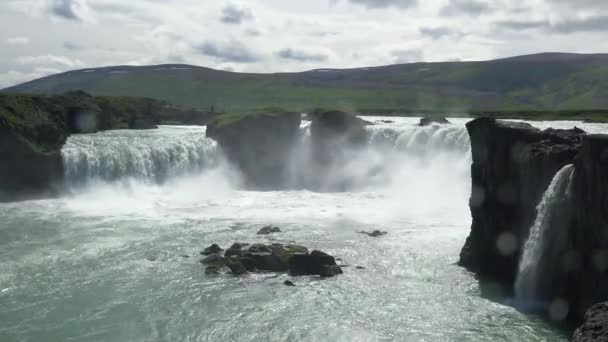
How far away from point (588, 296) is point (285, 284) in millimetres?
11922

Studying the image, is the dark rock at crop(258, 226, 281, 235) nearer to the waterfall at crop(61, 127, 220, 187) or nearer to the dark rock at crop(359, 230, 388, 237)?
the dark rock at crop(359, 230, 388, 237)

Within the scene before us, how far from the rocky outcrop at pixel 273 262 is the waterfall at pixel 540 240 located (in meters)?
8.06

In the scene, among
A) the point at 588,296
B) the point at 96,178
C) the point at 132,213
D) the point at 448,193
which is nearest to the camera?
the point at 588,296

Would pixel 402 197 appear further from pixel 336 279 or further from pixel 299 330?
pixel 299 330

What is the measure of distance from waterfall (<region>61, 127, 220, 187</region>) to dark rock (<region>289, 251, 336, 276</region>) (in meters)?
27.2

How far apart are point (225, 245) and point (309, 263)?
6270mm

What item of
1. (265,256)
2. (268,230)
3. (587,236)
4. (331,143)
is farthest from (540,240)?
(331,143)

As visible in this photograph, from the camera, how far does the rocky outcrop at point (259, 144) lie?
55.3m

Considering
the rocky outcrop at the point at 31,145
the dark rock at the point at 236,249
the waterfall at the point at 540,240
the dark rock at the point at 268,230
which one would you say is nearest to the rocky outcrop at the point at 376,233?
the dark rock at the point at 268,230

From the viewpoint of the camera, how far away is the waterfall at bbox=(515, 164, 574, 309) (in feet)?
67.5

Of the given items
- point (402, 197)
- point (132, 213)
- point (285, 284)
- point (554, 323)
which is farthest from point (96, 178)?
point (554, 323)

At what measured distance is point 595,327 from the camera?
41.4 feet

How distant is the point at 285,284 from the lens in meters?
25.1

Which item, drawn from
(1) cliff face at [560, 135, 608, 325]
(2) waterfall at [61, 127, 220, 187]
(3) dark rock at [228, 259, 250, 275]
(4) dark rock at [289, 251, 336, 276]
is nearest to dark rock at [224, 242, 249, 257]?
(3) dark rock at [228, 259, 250, 275]
